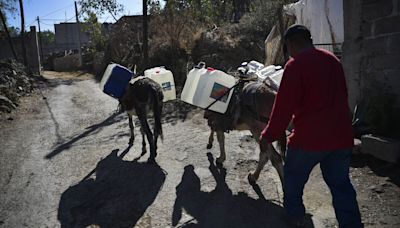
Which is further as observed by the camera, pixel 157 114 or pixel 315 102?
pixel 157 114

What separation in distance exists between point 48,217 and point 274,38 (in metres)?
9.89

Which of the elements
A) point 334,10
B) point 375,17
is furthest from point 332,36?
point 375,17

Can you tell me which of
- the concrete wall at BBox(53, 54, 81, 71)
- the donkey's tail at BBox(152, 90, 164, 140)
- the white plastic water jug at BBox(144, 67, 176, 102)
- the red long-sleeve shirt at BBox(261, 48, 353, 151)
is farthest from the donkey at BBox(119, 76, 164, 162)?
the concrete wall at BBox(53, 54, 81, 71)

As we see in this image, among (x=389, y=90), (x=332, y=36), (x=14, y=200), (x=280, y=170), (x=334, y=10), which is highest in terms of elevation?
(x=334, y=10)

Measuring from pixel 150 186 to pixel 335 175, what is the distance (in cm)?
265

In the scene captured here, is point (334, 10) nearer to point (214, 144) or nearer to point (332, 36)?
point (332, 36)

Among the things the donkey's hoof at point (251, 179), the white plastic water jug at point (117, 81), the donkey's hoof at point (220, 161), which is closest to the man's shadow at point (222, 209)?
the donkey's hoof at point (251, 179)

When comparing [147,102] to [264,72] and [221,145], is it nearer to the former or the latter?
[221,145]

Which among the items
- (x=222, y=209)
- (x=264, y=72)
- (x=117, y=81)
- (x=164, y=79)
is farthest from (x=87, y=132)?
(x=222, y=209)

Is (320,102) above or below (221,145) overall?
above

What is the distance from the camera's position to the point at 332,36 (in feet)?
26.5

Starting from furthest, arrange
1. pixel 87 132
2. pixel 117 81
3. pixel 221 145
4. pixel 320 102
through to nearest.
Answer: pixel 87 132 < pixel 117 81 < pixel 221 145 < pixel 320 102

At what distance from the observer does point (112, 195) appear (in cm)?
487

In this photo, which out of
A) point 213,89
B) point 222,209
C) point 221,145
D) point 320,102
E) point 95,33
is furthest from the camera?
point 95,33
